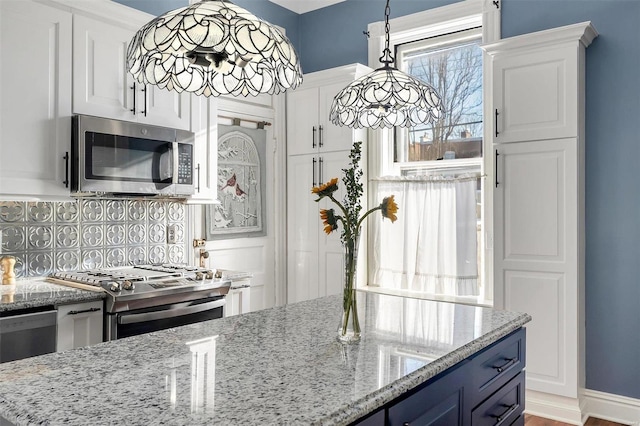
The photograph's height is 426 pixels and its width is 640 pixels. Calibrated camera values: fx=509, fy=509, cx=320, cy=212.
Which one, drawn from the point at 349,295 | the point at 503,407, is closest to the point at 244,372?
the point at 349,295

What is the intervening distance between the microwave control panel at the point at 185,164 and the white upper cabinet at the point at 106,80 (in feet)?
0.68

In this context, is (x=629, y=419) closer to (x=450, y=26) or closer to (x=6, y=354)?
(x=450, y=26)

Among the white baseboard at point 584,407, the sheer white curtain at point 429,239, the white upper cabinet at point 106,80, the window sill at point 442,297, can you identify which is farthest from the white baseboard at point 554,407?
the white upper cabinet at point 106,80

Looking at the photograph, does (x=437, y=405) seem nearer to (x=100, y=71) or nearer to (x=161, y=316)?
(x=161, y=316)

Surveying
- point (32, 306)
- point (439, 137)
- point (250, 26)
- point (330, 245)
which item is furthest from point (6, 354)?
point (439, 137)

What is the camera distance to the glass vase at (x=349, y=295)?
157 centimetres

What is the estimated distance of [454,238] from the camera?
3795 mm

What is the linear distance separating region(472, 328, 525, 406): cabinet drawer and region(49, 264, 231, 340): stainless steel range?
68.6 inches

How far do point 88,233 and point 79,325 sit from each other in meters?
0.85

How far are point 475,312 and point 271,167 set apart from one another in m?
2.71

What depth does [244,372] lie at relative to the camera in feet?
4.31

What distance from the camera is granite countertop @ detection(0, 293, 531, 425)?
106 centimetres

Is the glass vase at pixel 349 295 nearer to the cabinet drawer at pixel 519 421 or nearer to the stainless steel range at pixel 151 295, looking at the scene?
the cabinet drawer at pixel 519 421

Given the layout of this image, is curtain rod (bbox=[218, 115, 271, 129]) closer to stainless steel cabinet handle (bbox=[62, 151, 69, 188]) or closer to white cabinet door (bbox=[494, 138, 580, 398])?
stainless steel cabinet handle (bbox=[62, 151, 69, 188])
